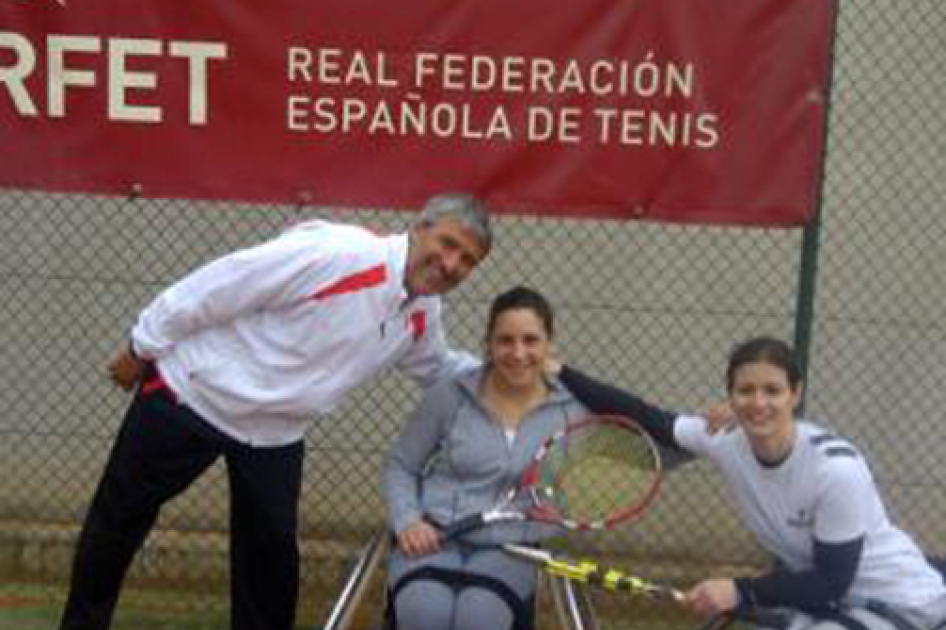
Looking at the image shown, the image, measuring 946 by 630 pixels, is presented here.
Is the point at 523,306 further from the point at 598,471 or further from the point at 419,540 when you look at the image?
the point at 419,540

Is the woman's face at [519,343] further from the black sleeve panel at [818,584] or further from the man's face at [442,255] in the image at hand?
the black sleeve panel at [818,584]

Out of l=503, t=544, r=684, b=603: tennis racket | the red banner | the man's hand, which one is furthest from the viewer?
the red banner

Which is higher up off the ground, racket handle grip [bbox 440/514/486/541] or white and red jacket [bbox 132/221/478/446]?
white and red jacket [bbox 132/221/478/446]

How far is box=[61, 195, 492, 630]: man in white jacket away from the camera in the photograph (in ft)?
12.8

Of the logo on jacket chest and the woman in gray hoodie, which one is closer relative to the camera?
the logo on jacket chest

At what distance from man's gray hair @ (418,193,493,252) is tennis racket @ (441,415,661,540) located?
1.90 feet

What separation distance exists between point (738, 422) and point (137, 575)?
2.61 metres

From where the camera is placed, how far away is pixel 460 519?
4.04 metres

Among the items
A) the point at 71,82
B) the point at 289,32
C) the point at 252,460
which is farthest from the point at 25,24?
the point at 252,460

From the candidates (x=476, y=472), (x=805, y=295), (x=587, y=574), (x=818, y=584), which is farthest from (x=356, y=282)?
(x=805, y=295)

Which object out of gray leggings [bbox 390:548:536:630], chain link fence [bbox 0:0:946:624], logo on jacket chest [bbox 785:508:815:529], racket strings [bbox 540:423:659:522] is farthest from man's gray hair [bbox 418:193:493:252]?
chain link fence [bbox 0:0:946:624]

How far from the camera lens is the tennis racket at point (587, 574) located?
3.49 metres

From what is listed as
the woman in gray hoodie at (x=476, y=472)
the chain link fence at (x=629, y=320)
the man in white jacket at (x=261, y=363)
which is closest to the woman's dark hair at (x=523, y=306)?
the woman in gray hoodie at (x=476, y=472)

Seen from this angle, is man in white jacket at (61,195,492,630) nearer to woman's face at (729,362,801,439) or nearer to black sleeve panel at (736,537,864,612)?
woman's face at (729,362,801,439)
